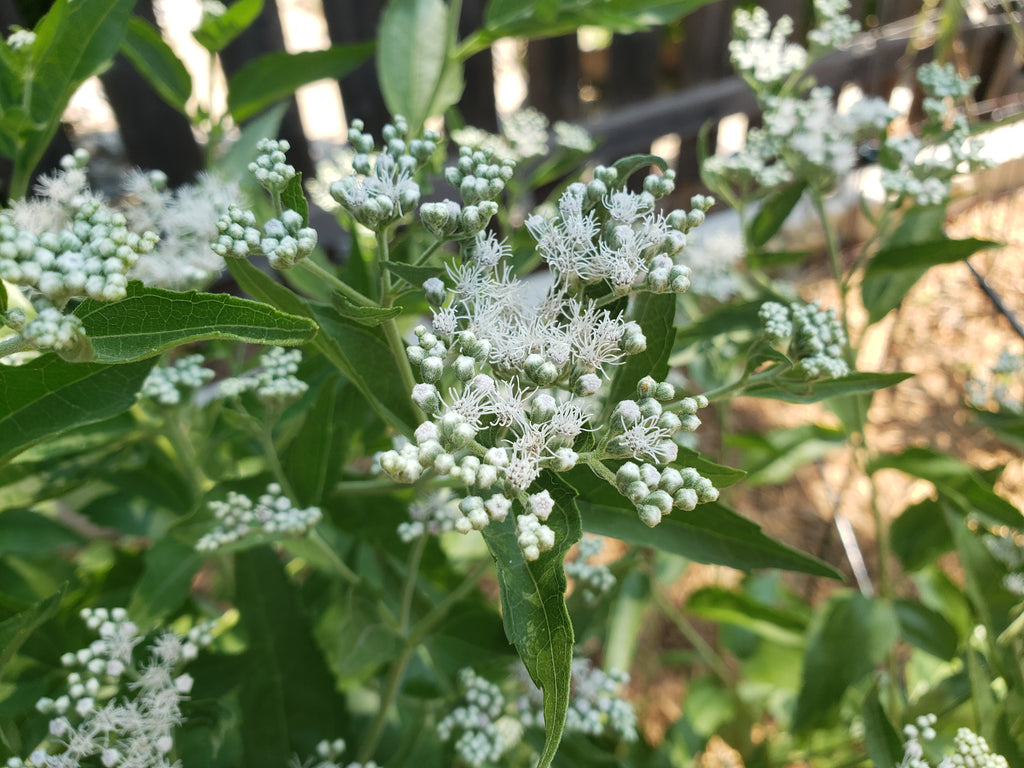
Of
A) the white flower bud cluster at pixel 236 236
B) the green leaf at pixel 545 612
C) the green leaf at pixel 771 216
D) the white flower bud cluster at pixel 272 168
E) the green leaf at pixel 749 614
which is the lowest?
the green leaf at pixel 749 614

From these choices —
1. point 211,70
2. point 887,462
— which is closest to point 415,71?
point 211,70

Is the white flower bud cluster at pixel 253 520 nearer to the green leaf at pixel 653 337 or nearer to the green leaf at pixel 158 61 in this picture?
the green leaf at pixel 653 337

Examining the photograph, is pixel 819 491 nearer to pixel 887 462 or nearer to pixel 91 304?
pixel 887 462

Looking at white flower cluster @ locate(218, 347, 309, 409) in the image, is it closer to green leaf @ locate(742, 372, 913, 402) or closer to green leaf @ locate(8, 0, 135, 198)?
green leaf @ locate(8, 0, 135, 198)

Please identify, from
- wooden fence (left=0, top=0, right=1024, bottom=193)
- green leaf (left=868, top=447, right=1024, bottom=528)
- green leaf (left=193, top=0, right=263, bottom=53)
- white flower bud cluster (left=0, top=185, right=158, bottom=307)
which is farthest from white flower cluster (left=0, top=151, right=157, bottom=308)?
wooden fence (left=0, top=0, right=1024, bottom=193)

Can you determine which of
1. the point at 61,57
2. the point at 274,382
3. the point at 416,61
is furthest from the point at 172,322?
the point at 416,61

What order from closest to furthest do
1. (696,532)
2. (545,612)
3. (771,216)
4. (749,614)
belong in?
(545,612) < (696,532) < (771,216) < (749,614)

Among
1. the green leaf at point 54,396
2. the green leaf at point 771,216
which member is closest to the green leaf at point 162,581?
the green leaf at point 54,396

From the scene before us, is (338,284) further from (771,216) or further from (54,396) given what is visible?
(771,216)
